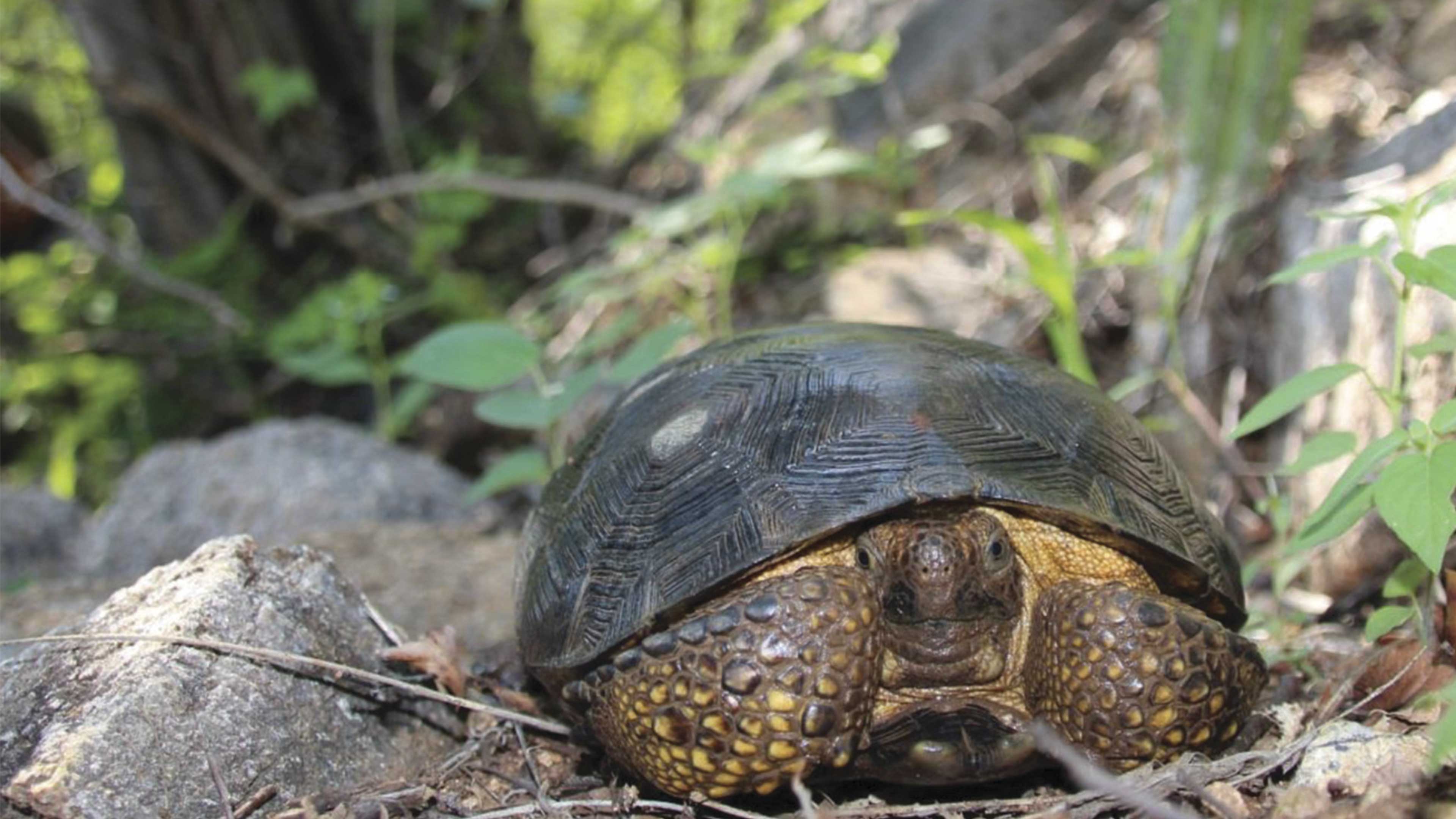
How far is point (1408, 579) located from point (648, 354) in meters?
1.75

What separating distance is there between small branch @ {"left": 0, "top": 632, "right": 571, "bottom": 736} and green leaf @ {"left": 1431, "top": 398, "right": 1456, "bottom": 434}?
1492 mm

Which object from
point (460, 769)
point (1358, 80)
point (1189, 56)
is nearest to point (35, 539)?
point (460, 769)

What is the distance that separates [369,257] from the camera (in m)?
6.77

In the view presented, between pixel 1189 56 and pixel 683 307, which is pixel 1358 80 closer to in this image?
pixel 1189 56

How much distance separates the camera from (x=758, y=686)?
1.85 meters

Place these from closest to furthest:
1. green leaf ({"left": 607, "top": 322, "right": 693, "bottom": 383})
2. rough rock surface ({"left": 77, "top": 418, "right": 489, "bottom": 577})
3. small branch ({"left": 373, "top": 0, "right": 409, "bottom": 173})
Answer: green leaf ({"left": 607, "top": 322, "right": 693, "bottom": 383}) → rough rock surface ({"left": 77, "top": 418, "right": 489, "bottom": 577}) → small branch ({"left": 373, "top": 0, "right": 409, "bottom": 173})

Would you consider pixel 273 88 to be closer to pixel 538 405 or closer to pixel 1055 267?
pixel 538 405

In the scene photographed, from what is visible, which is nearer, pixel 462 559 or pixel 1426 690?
pixel 1426 690

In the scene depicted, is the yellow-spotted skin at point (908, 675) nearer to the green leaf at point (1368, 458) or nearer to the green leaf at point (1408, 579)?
the green leaf at point (1368, 458)

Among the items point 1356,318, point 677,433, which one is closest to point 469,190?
point 1356,318

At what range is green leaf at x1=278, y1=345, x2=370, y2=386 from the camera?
5340 mm

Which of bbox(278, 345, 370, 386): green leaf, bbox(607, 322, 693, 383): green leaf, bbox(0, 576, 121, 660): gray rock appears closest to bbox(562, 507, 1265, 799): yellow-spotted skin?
bbox(607, 322, 693, 383): green leaf

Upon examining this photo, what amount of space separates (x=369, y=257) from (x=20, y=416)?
2.46 m

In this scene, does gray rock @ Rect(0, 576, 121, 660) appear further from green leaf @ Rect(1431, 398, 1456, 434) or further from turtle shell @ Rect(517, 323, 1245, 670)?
green leaf @ Rect(1431, 398, 1456, 434)
